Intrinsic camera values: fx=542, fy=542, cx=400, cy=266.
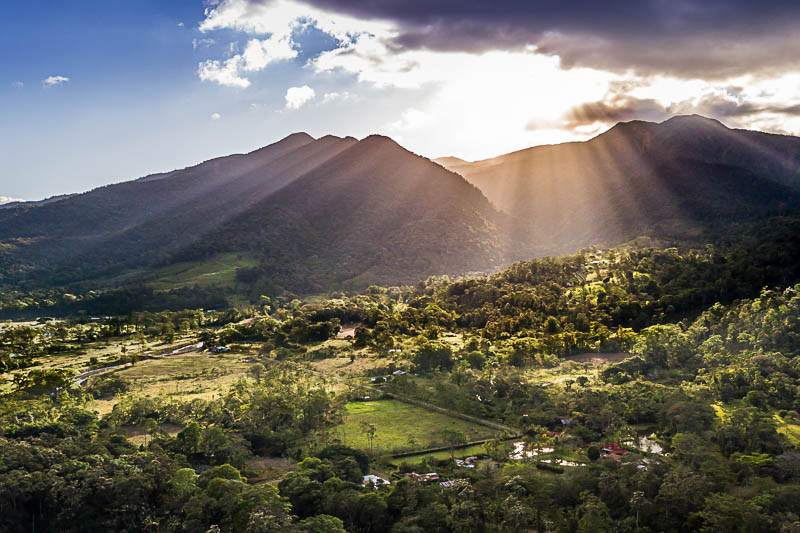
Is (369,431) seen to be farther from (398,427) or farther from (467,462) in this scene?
(467,462)

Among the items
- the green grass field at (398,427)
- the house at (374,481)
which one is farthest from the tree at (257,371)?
the house at (374,481)

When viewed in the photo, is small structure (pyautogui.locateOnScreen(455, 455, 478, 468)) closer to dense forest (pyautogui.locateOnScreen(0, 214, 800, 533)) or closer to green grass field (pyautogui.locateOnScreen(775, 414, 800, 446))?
dense forest (pyautogui.locateOnScreen(0, 214, 800, 533))

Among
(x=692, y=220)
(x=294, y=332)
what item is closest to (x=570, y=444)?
(x=294, y=332)

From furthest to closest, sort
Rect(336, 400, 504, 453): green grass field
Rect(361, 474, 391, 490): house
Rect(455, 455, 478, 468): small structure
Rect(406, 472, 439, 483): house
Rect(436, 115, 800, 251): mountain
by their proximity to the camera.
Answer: Rect(436, 115, 800, 251): mountain, Rect(336, 400, 504, 453): green grass field, Rect(455, 455, 478, 468): small structure, Rect(406, 472, 439, 483): house, Rect(361, 474, 391, 490): house

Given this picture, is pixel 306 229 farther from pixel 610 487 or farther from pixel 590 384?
pixel 610 487

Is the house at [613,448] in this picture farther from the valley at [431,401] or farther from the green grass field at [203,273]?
the green grass field at [203,273]

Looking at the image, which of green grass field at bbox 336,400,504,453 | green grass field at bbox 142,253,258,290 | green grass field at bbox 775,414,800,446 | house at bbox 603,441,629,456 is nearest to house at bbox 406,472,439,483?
green grass field at bbox 336,400,504,453
